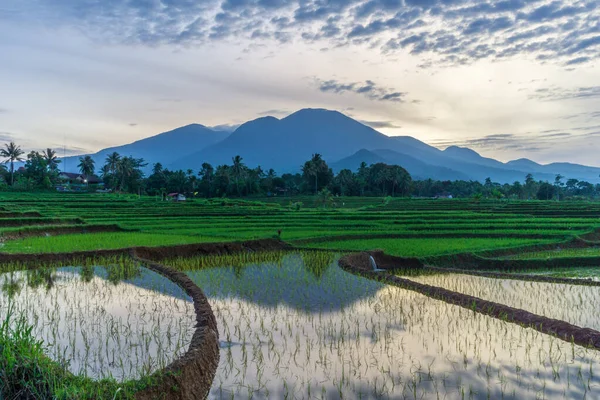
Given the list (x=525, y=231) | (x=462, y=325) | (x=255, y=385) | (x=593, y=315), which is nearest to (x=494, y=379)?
(x=462, y=325)

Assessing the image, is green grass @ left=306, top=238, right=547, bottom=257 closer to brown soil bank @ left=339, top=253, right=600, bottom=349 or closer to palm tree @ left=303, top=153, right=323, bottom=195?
brown soil bank @ left=339, top=253, right=600, bottom=349

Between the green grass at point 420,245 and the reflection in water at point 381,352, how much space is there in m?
5.52

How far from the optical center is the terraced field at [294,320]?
193 inches

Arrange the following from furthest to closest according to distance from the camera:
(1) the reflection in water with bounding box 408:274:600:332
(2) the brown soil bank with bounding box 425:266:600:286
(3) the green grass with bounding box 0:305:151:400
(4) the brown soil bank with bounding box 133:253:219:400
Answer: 1. (2) the brown soil bank with bounding box 425:266:600:286
2. (1) the reflection in water with bounding box 408:274:600:332
3. (4) the brown soil bank with bounding box 133:253:219:400
4. (3) the green grass with bounding box 0:305:151:400

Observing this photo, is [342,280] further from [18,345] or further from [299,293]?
[18,345]

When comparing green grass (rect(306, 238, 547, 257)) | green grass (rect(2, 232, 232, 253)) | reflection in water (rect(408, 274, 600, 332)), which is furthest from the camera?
green grass (rect(306, 238, 547, 257))

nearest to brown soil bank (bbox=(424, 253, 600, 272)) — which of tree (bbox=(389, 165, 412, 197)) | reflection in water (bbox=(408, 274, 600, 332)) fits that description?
reflection in water (bbox=(408, 274, 600, 332))

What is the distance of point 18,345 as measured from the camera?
4.22 m

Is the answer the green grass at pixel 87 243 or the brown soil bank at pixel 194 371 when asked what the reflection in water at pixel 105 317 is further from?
the green grass at pixel 87 243

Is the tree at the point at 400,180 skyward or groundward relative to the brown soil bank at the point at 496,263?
skyward

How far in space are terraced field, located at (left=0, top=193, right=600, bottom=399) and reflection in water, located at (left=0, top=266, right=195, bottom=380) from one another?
0.04 meters

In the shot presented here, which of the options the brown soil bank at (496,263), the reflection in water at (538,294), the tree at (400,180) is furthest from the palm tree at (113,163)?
the reflection in water at (538,294)

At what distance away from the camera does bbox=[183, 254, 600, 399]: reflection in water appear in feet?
16.3

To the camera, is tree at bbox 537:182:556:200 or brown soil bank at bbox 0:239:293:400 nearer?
brown soil bank at bbox 0:239:293:400
